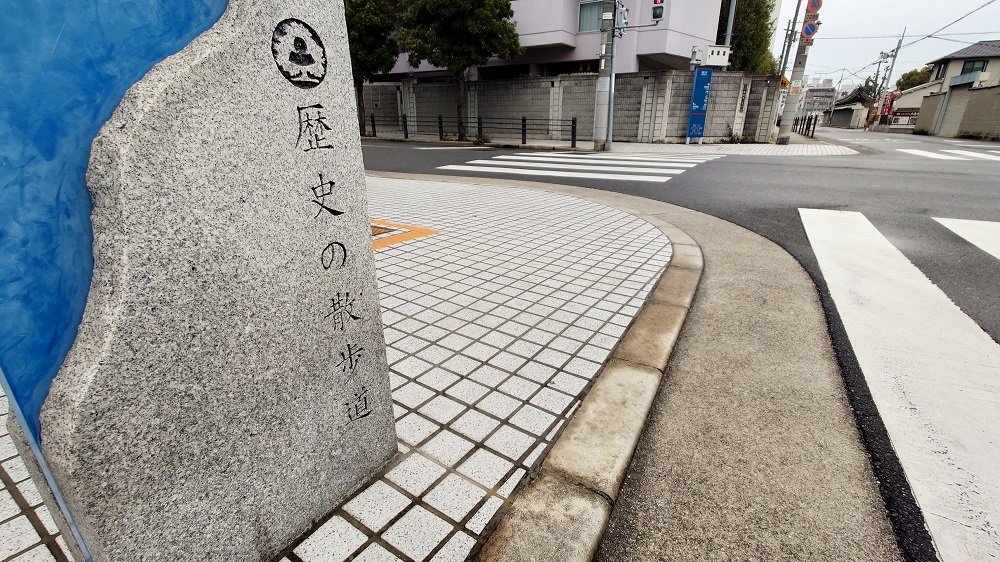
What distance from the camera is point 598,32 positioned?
20.7 metres

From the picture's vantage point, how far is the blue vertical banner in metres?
17.3

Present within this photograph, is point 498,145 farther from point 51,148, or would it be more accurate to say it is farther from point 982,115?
point 982,115

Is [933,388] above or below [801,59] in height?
below

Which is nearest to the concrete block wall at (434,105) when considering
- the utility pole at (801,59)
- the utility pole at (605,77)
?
the utility pole at (605,77)

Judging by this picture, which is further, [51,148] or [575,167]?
[575,167]

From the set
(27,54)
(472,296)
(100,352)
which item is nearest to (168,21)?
(27,54)

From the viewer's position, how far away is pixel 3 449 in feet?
6.69

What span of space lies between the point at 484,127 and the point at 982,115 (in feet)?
83.5

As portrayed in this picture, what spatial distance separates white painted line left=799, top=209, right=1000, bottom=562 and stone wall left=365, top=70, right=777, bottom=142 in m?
16.0

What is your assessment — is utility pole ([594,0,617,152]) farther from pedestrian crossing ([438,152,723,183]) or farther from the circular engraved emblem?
the circular engraved emblem

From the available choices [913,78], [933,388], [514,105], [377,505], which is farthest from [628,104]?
[913,78]

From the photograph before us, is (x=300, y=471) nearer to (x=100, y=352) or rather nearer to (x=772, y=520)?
(x=100, y=352)

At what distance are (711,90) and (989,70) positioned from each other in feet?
113

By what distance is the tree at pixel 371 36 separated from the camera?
2092 cm
